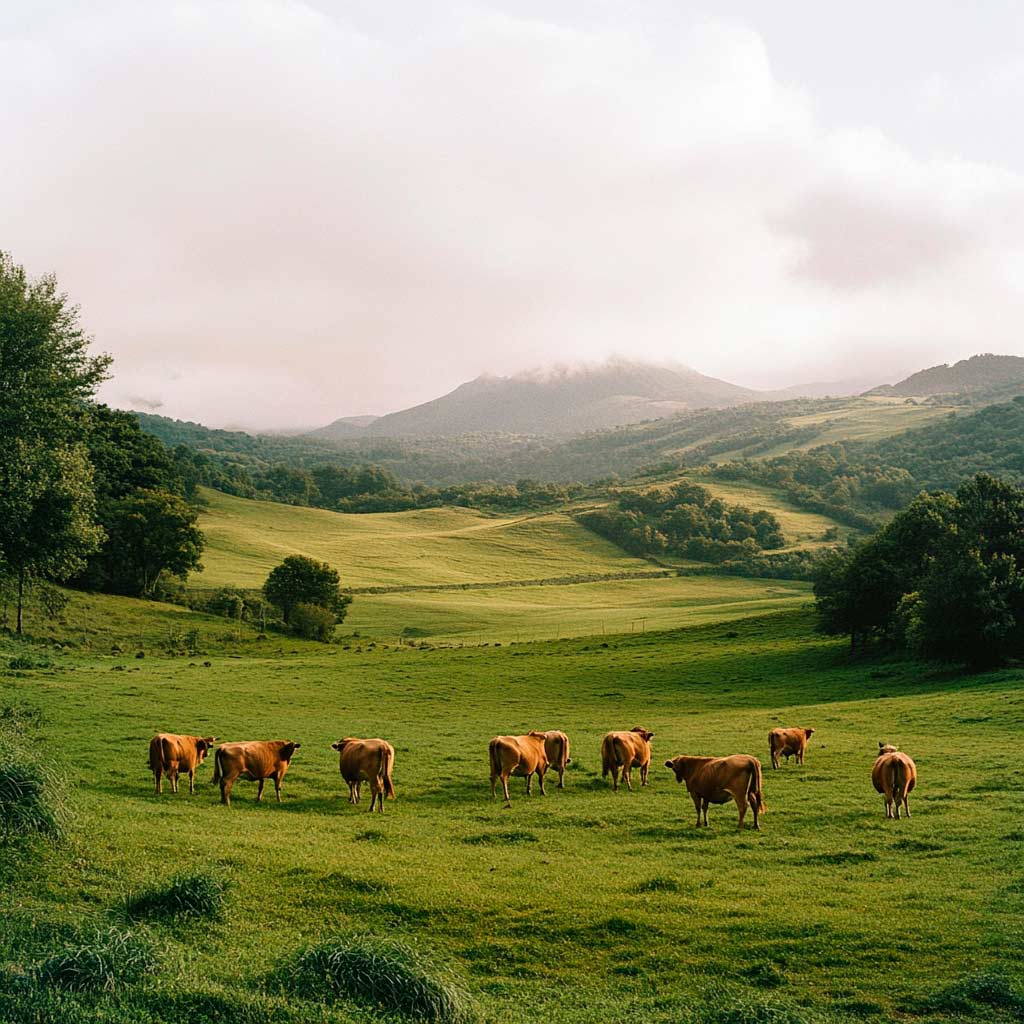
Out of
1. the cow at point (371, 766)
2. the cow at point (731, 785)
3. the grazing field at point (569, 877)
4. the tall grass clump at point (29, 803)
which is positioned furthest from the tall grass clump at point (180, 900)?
the cow at point (731, 785)

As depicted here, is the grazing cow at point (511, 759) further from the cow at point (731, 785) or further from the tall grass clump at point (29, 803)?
the tall grass clump at point (29, 803)

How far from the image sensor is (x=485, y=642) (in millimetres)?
70125

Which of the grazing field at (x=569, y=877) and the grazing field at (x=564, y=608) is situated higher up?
the grazing field at (x=569, y=877)

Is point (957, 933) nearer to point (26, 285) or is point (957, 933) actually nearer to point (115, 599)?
point (26, 285)

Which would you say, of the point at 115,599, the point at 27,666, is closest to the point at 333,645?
the point at 115,599

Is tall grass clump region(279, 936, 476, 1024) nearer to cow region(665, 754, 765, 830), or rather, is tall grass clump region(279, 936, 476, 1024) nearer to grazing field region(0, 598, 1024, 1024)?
grazing field region(0, 598, 1024, 1024)

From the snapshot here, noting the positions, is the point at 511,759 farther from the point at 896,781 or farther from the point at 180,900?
the point at 180,900

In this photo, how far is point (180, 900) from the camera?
10.0 m

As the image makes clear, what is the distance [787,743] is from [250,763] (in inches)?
623

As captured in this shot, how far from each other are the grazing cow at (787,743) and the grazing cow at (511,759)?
315 inches

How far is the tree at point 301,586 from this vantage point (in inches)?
2840

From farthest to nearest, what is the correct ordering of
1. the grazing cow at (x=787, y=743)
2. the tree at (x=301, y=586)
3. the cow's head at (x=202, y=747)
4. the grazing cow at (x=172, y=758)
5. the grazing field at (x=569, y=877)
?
the tree at (x=301, y=586), the grazing cow at (x=787, y=743), the cow's head at (x=202, y=747), the grazing cow at (x=172, y=758), the grazing field at (x=569, y=877)

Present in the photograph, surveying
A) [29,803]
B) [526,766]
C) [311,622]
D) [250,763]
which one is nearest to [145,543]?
[311,622]

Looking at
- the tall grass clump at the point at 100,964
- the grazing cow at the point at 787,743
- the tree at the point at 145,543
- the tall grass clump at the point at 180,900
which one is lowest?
the grazing cow at the point at 787,743
